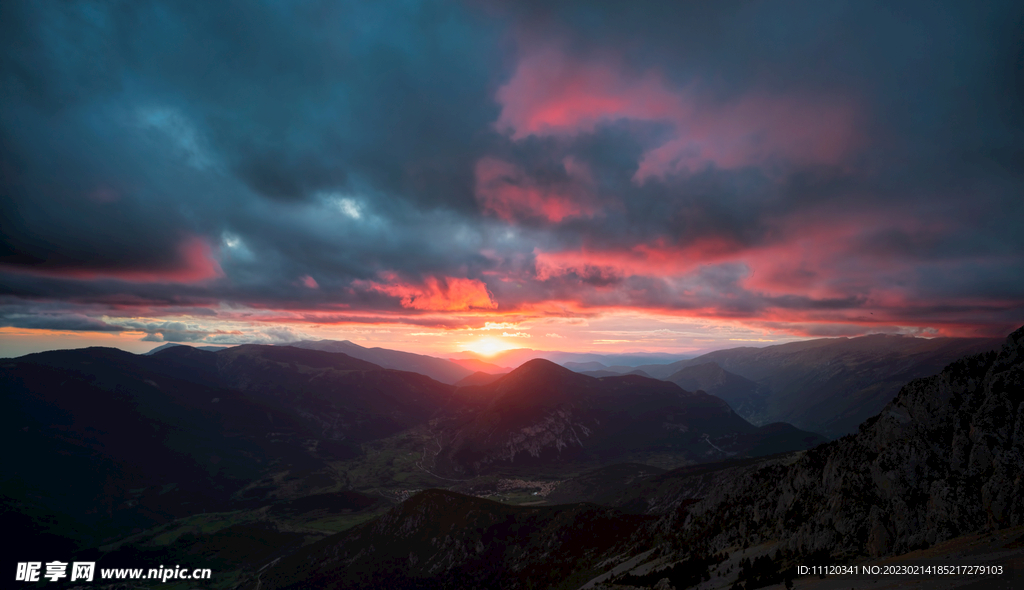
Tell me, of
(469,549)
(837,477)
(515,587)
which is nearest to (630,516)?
(515,587)

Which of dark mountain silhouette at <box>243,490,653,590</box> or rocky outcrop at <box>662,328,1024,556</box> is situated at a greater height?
rocky outcrop at <box>662,328,1024,556</box>

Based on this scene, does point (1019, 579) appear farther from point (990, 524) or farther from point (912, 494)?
point (912, 494)

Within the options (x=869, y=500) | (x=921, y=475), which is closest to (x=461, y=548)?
(x=869, y=500)

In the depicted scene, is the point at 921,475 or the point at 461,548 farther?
the point at 461,548

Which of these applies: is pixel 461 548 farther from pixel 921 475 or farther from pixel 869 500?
pixel 921 475

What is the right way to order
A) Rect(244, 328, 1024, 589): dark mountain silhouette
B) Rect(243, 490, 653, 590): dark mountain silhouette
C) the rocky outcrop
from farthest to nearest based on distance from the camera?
Rect(243, 490, 653, 590): dark mountain silhouette
Rect(244, 328, 1024, 589): dark mountain silhouette
the rocky outcrop

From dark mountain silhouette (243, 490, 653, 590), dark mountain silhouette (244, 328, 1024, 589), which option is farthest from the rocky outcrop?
dark mountain silhouette (243, 490, 653, 590)

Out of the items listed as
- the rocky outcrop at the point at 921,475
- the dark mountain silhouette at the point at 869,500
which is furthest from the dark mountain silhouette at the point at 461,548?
the rocky outcrop at the point at 921,475

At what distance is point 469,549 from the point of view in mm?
151750

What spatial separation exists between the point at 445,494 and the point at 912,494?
178 m

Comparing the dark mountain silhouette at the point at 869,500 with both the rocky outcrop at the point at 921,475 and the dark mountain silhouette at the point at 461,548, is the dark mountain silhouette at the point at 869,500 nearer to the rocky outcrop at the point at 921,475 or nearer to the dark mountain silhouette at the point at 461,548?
the rocky outcrop at the point at 921,475

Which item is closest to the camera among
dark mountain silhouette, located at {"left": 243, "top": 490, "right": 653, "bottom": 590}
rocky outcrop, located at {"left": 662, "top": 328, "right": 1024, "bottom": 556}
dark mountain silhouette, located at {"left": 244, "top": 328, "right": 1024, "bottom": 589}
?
rocky outcrop, located at {"left": 662, "top": 328, "right": 1024, "bottom": 556}

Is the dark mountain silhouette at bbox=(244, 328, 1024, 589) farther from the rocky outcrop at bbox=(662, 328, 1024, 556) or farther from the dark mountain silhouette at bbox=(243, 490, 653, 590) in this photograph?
the dark mountain silhouette at bbox=(243, 490, 653, 590)

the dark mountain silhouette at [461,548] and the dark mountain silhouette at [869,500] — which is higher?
the dark mountain silhouette at [869,500]
